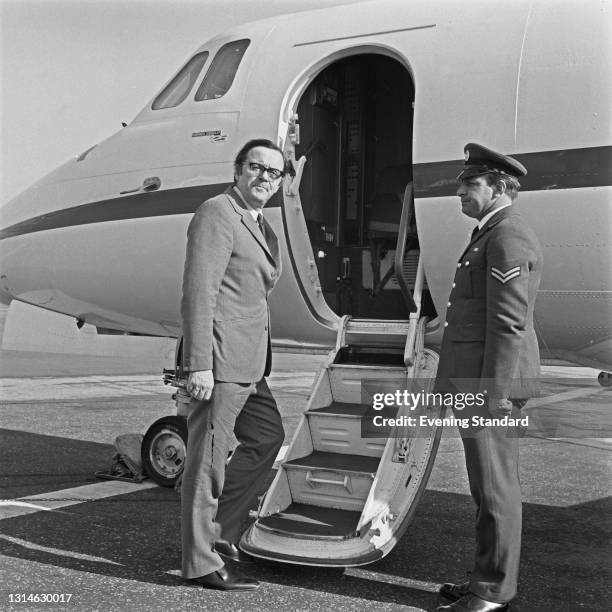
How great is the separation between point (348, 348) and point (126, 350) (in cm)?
2285

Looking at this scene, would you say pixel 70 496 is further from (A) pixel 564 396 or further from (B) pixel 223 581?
(A) pixel 564 396

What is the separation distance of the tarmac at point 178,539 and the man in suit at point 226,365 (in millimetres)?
317

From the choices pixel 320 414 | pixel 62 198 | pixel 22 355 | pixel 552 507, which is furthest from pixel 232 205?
pixel 22 355

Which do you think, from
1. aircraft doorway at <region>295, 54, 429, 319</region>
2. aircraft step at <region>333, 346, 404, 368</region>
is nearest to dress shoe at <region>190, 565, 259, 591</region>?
aircraft step at <region>333, 346, 404, 368</region>

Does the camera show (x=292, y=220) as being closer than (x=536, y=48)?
No

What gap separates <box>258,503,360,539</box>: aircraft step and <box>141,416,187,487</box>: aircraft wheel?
78.4 inches

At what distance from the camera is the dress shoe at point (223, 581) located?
3.81m

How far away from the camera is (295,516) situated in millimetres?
4367

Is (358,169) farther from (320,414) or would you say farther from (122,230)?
(320,414)

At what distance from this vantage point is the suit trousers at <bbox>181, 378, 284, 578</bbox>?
3.79 m

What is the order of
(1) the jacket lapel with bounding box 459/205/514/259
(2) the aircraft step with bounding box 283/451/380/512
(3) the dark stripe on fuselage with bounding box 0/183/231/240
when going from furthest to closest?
1. (3) the dark stripe on fuselage with bounding box 0/183/231/240
2. (2) the aircraft step with bounding box 283/451/380/512
3. (1) the jacket lapel with bounding box 459/205/514/259

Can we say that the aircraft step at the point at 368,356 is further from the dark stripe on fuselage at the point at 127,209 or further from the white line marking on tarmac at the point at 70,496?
the white line marking on tarmac at the point at 70,496

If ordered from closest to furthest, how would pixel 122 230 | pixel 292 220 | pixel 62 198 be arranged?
pixel 292 220 < pixel 122 230 < pixel 62 198

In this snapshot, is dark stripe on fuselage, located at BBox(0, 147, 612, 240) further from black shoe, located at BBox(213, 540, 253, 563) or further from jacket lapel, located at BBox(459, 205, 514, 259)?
black shoe, located at BBox(213, 540, 253, 563)
